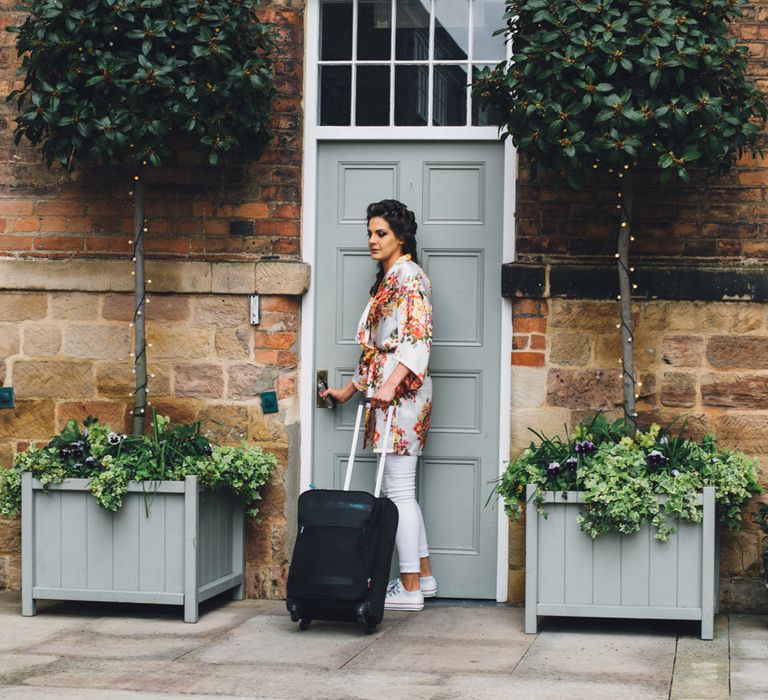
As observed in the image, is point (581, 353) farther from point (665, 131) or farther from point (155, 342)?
point (155, 342)

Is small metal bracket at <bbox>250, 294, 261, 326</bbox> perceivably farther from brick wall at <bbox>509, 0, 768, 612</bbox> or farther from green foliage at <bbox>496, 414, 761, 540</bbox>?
green foliage at <bbox>496, 414, 761, 540</bbox>

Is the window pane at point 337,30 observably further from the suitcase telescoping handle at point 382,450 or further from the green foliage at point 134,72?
the suitcase telescoping handle at point 382,450

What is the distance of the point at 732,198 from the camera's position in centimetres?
681

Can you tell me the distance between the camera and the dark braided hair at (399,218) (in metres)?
6.78

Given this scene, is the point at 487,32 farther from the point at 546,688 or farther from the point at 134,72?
the point at 546,688

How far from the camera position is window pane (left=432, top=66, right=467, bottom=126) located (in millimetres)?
7199

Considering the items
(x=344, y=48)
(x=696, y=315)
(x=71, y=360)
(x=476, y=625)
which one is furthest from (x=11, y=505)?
(x=696, y=315)

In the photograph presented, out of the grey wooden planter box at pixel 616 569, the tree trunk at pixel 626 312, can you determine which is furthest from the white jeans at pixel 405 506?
the tree trunk at pixel 626 312

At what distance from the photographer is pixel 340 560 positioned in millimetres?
6137

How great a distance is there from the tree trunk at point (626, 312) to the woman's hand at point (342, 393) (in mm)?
1440

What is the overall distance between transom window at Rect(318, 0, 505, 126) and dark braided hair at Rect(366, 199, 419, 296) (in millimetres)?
646

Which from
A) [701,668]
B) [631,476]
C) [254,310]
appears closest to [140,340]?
[254,310]

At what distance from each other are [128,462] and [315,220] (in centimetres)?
168

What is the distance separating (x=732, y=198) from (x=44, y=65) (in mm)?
3502
